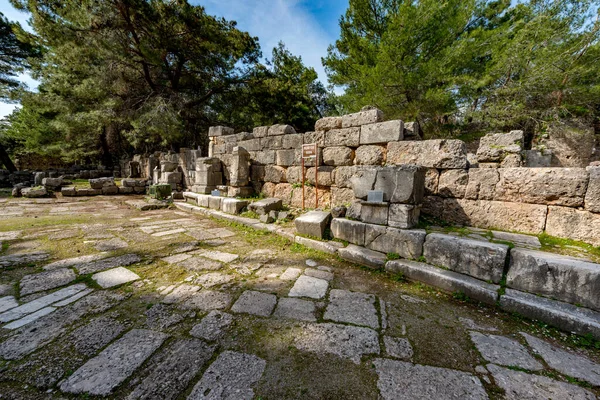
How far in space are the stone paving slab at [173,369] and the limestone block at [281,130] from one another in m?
5.14

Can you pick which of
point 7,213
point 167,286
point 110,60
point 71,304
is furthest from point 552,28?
point 110,60

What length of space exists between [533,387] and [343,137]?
4.29 m

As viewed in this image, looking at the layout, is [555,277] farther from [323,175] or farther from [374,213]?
[323,175]

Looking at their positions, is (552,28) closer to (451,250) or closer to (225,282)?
(451,250)

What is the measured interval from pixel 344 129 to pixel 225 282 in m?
3.76

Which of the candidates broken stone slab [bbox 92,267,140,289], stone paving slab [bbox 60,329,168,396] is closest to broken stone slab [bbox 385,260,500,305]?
stone paving slab [bbox 60,329,168,396]

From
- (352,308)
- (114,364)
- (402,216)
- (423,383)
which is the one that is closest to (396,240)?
(402,216)

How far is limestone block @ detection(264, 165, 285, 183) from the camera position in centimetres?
606

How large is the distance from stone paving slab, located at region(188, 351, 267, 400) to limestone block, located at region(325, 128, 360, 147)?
4135 millimetres

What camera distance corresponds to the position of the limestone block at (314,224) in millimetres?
3716

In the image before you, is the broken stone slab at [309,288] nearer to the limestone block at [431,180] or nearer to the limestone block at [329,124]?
the limestone block at [431,180]

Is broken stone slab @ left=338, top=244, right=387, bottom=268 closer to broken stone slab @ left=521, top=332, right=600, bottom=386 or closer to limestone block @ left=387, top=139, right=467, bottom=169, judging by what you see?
broken stone slab @ left=521, top=332, right=600, bottom=386

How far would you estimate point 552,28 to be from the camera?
6883 mm

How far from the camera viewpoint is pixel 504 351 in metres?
1.65
